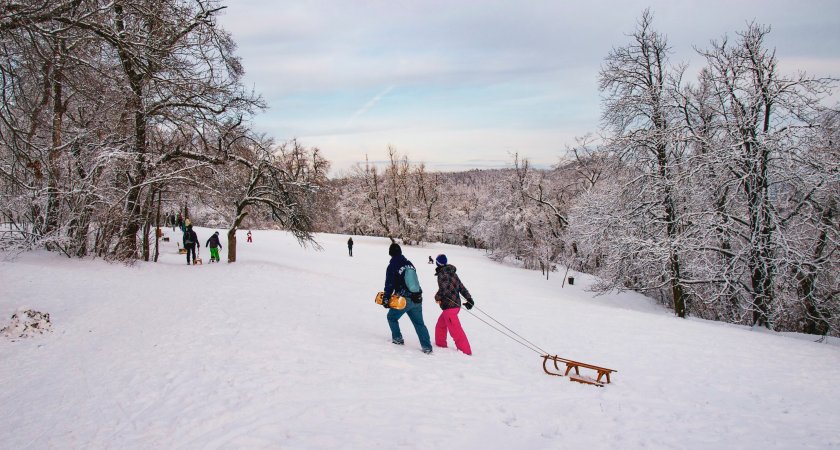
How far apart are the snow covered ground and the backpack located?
1163mm

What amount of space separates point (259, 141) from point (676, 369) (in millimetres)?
16207

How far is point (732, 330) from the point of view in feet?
40.0

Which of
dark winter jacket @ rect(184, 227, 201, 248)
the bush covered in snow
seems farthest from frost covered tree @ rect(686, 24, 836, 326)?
dark winter jacket @ rect(184, 227, 201, 248)

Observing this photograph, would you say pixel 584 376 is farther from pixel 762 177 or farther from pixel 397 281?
pixel 762 177

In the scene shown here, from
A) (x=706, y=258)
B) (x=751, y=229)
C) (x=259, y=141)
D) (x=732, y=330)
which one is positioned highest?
(x=259, y=141)

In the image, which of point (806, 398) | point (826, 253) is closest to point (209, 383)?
point (806, 398)

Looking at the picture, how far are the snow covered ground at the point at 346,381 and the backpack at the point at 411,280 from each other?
45.8 inches

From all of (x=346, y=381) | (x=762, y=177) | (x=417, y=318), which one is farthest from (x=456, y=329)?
(x=762, y=177)

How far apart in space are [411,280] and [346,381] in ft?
7.27

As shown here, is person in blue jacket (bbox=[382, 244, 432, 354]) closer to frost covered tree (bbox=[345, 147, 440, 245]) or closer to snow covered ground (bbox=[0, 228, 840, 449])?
snow covered ground (bbox=[0, 228, 840, 449])

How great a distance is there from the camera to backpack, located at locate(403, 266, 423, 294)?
7.42m

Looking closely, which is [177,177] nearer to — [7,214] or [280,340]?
[7,214]

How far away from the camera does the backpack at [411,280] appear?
7418 mm

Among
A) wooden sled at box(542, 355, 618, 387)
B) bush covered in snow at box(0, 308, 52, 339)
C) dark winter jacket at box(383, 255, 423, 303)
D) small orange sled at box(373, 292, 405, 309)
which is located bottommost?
wooden sled at box(542, 355, 618, 387)
